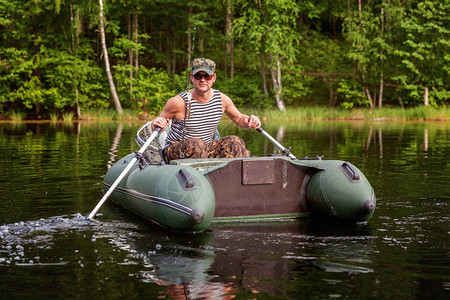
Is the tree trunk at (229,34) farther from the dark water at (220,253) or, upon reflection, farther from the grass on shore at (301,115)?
the dark water at (220,253)

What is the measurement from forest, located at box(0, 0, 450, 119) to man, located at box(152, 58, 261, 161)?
2314 centimetres

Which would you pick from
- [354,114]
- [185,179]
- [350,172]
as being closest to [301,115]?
[354,114]

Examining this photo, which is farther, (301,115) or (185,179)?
(301,115)

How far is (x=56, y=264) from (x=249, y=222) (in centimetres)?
226

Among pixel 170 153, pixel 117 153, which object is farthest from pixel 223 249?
pixel 117 153

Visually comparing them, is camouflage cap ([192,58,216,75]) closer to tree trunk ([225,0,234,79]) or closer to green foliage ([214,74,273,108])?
tree trunk ([225,0,234,79])

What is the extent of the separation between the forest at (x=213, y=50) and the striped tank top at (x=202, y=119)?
23116mm

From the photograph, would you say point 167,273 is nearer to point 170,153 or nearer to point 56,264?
point 56,264

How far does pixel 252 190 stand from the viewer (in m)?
6.50

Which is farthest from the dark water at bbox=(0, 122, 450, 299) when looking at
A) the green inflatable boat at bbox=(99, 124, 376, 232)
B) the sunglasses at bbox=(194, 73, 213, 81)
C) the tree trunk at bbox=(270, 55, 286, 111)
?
the tree trunk at bbox=(270, 55, 286, 111)

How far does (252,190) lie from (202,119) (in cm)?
97

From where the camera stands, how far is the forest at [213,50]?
30.9 metres

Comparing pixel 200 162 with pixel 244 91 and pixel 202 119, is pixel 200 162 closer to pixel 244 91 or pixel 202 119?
pixel 202 119

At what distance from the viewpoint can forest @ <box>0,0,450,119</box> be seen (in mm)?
30891
